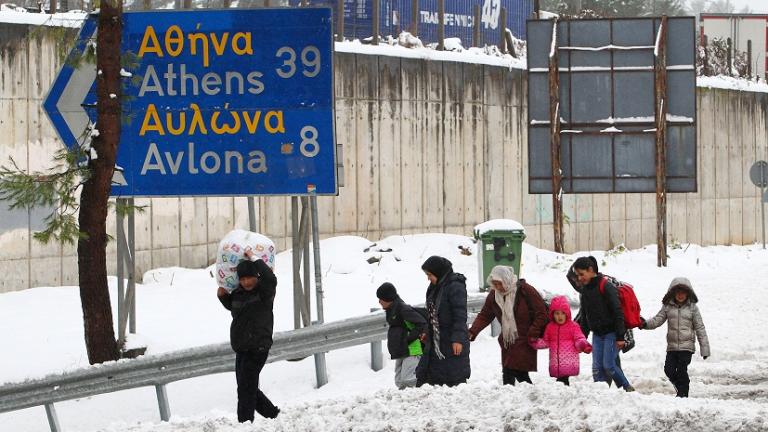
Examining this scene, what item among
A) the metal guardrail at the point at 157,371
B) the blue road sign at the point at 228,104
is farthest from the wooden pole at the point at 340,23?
the metal guardrail at the point at 157,371

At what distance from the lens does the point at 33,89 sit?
797 inches

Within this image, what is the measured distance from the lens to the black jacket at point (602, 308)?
13.0 m

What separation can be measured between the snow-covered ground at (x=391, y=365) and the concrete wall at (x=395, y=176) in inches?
19.5

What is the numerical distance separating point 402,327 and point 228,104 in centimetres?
541

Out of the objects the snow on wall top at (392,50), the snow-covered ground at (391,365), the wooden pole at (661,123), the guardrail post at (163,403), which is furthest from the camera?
the wooden pole at (661,123)

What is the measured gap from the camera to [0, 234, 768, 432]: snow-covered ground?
957cm

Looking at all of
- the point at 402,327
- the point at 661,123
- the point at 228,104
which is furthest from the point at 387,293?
the point at 661,123

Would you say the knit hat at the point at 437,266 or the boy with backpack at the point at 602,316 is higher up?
the knit hat at the point at 437,266

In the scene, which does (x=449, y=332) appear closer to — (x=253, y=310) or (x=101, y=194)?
(x=253, y=310)

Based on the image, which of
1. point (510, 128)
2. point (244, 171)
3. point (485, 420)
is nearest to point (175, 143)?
point (244, 171)

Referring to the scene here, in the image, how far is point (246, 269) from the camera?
11.4m

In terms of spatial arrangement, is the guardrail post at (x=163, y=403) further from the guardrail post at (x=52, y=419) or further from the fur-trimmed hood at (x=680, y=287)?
the fur-trimmed hood at (x=680, y=287)

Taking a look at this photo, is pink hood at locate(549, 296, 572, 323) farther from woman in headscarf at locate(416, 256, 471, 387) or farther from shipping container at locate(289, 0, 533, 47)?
shipping container at locate(289, 0, 533, 47)

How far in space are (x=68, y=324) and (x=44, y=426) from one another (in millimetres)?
4542
